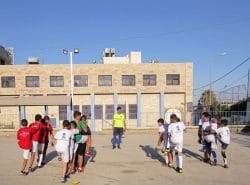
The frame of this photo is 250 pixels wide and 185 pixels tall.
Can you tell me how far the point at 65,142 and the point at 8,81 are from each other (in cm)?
3711

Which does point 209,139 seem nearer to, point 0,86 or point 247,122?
point 247,122

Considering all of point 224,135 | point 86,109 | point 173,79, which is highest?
point 173,79

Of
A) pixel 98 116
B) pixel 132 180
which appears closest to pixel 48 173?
pixel 132 180

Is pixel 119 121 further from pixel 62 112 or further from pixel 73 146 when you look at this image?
pixel 62 112

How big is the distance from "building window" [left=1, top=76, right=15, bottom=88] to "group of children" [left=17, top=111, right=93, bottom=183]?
1360 inches

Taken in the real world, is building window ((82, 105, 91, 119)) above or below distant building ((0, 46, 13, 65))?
below

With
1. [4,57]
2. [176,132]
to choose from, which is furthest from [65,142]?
[4,57]

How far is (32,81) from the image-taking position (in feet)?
145

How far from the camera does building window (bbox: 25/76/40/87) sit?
44094 mm

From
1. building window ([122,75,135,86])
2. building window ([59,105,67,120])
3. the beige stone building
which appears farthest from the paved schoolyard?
building window ([122,75,135,86])

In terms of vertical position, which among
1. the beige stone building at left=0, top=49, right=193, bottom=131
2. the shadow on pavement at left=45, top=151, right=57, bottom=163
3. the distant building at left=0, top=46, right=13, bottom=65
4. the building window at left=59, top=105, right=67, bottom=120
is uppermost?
the distant building at left=0, top=46, right=13, bottom=65

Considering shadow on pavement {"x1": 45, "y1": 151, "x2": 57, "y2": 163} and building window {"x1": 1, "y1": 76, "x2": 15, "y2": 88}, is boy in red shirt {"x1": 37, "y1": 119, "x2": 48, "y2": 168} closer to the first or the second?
shadow on pavement {"x1": 45, "y1": 151, "x2": 57, "y2": 163}

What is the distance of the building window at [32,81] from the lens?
44094mm

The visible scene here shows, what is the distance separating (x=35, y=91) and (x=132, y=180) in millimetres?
36165
